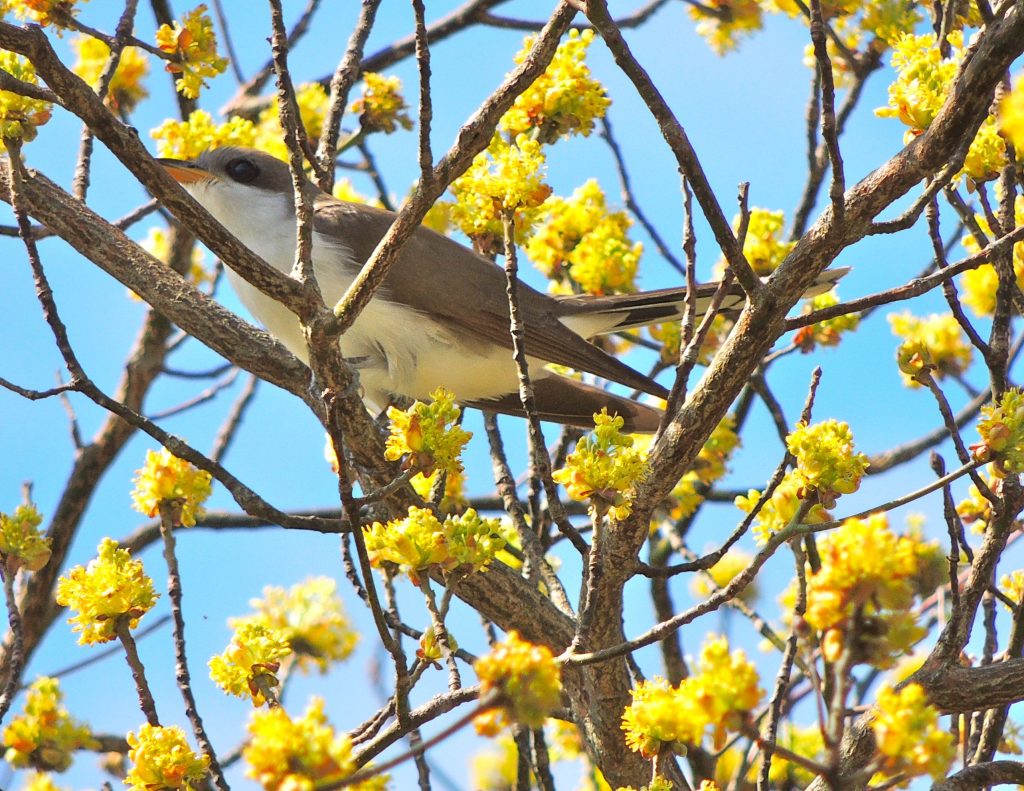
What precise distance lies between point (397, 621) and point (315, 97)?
2.97 metres

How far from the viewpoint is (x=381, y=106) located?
4.80 meters

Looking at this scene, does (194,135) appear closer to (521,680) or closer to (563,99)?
(563,99)

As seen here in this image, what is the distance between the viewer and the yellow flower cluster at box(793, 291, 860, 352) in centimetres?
455

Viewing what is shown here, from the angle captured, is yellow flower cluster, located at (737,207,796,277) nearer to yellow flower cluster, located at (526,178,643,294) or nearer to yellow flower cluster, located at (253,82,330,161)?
yellow flower cluster, located at (526,178,643,294)

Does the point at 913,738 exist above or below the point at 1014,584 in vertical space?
below

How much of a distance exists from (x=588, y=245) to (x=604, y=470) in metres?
2.33

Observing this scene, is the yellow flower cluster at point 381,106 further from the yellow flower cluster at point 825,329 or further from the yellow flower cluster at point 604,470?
the yellow flower cluster at point 604,470

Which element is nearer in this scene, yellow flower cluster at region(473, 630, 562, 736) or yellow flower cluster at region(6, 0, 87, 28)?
yellow flower cluster at region(473, 630, 562, 736)

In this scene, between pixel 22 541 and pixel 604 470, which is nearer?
pixel 604 470

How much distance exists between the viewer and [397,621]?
3.25 m

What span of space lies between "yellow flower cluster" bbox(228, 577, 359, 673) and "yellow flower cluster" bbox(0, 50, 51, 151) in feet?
6.47

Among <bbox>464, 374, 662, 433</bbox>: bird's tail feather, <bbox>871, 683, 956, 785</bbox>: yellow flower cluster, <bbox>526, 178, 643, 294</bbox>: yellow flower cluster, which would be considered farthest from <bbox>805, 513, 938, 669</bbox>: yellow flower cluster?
<bbox>526, 178, 643, 294</bbox>: yellow flower cluster

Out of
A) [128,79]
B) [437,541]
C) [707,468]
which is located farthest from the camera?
[128,79]

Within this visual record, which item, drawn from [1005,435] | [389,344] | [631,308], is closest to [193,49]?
[389,344]
